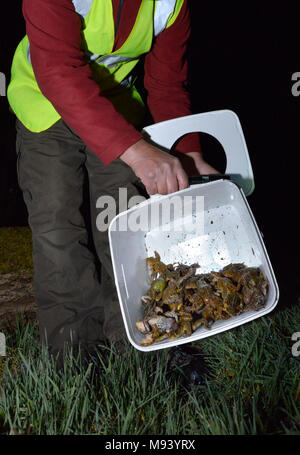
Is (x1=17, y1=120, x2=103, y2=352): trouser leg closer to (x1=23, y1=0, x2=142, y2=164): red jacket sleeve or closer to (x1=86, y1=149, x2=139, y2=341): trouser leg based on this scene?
(x1=86, y1=149, x2=139, y2=341): trouser leg

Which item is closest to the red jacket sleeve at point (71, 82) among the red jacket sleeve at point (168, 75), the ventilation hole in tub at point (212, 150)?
the red jacket sleeve at point (168, 75)

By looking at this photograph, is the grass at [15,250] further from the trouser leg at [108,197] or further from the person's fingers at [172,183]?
the person's fingers at [172,183]

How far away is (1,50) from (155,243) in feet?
11.9

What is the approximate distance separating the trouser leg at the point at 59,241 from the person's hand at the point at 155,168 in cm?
41

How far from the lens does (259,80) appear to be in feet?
12.2

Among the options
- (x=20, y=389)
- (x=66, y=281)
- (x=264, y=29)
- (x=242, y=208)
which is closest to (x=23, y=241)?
(x=66, y=281)

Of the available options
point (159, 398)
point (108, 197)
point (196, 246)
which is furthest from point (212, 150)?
point (159, 398)

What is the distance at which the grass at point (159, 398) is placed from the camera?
112 centimetres

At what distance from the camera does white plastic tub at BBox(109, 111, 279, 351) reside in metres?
1.25

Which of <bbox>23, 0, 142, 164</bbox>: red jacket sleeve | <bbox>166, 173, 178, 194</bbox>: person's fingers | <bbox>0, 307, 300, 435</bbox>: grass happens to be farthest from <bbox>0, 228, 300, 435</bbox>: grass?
<bbox>23, 0, 142, 164</bbox>: red jacket sleeve

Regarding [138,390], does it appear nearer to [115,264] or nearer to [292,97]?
[115,264]

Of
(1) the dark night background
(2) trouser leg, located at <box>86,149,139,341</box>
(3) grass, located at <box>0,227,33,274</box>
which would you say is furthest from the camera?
(1) the dark night background

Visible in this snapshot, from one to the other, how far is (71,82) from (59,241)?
59 cm
